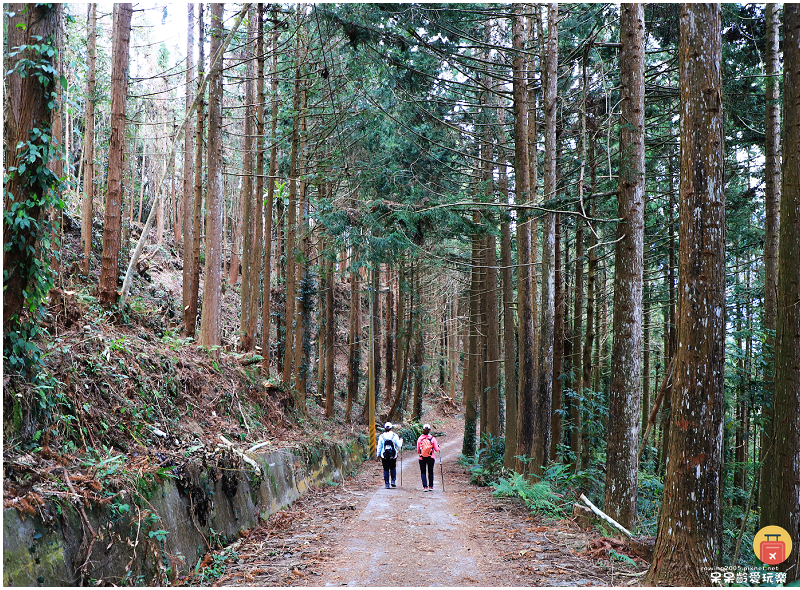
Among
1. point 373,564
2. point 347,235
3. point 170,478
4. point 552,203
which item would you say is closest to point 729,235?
point 552,203

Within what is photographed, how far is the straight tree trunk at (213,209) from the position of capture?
1308 cm

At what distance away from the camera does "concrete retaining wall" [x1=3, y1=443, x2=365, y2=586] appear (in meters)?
4.54

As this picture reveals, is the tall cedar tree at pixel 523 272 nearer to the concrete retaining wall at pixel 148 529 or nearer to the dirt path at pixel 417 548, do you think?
the dirt path at pixel 417 548

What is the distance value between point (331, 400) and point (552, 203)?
49.2 ft

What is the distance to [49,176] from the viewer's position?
596cm

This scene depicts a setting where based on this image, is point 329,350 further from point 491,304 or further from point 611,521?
point 611,521

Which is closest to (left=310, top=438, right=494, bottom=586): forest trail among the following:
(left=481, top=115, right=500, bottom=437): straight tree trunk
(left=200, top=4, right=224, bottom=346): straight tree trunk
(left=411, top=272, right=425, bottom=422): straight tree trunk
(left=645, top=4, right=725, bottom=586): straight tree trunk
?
(left=645, top=4, right=725, bottom=586): straight tree trunk

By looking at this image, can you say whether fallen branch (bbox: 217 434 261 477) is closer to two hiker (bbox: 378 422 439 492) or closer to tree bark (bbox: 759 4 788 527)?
two hiker (bbox: 378 422 439 492)

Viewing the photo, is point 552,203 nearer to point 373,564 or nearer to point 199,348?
point 373,564

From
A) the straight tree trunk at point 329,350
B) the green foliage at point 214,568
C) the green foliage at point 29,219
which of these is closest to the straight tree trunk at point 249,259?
the straight tree trunk at point 329,350

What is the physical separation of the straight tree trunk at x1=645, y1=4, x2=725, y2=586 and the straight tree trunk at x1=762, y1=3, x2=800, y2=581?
2.69 m

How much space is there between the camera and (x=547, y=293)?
1229 centimetres

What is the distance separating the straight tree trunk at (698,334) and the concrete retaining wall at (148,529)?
5564mm

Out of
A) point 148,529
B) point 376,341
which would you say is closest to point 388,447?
point 148,529
